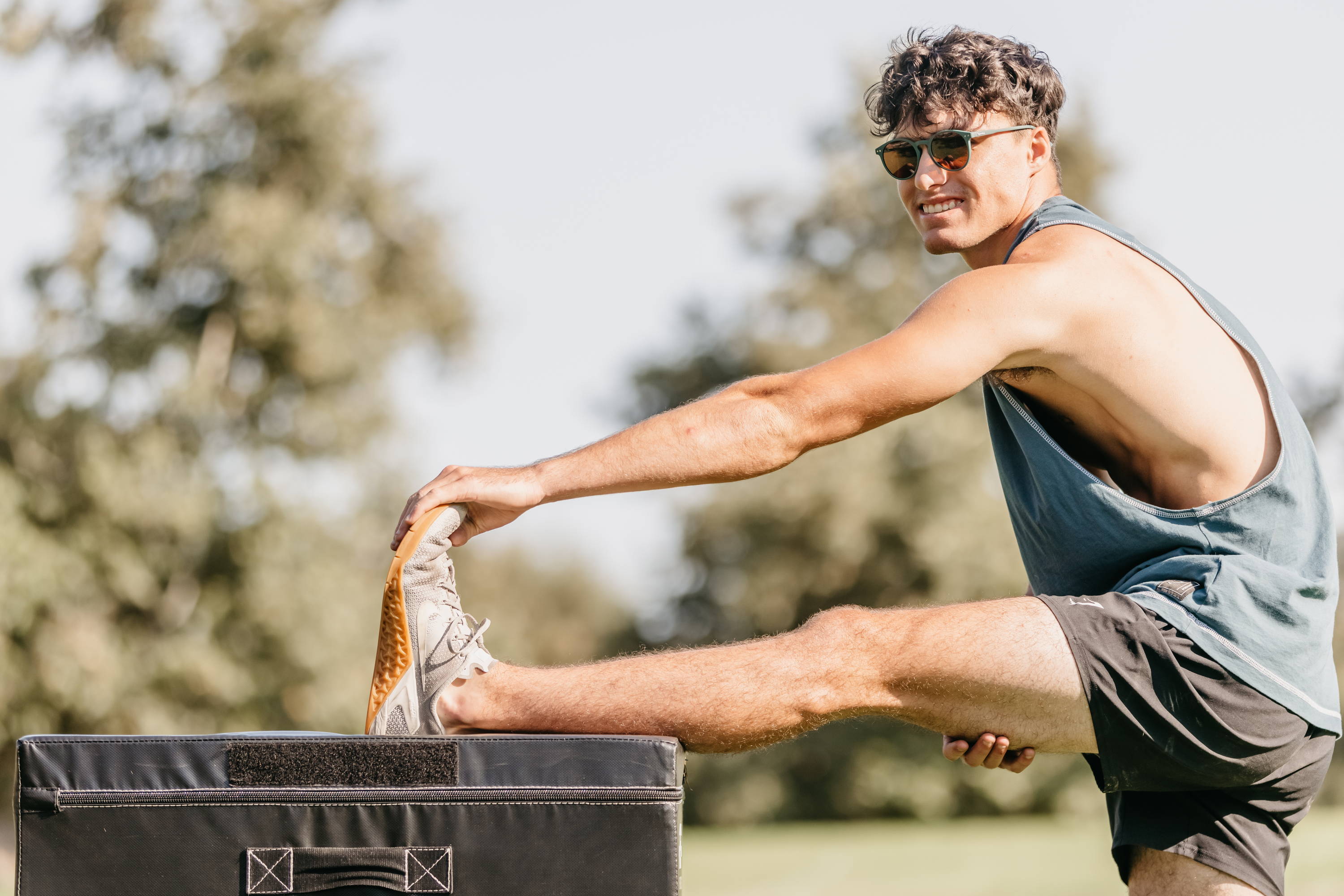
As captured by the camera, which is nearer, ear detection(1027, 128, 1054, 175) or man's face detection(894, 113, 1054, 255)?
man's face detection(894, 113, 1054, 255)

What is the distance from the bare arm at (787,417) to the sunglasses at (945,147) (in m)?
0.62

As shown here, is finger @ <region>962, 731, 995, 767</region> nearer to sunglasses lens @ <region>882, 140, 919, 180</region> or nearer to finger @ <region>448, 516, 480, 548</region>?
finger @ <region>448, 516, 480, 548</region>

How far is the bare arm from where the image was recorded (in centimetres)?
255

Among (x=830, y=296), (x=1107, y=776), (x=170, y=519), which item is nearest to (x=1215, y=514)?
(x=1107, y=776)

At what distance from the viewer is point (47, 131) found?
14.0 m

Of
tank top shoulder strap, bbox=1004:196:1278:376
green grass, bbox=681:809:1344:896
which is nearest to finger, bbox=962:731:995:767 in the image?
tank top shoulder strap, bbox=1004:196:1278:376

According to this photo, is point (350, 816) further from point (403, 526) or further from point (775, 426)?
point (775, 426)

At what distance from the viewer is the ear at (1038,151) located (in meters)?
3.27

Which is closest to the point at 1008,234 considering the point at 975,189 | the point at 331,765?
the point at 975,189

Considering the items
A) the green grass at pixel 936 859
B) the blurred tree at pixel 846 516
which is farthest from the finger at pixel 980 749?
the blurred tree at pixel 846 516

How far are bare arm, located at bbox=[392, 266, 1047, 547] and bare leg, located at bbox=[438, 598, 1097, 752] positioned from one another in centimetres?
35

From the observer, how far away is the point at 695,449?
2574 mm

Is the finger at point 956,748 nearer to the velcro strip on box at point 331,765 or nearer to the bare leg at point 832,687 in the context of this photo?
the bare leg at point 832,687

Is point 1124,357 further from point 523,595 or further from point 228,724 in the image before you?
point 523,595
